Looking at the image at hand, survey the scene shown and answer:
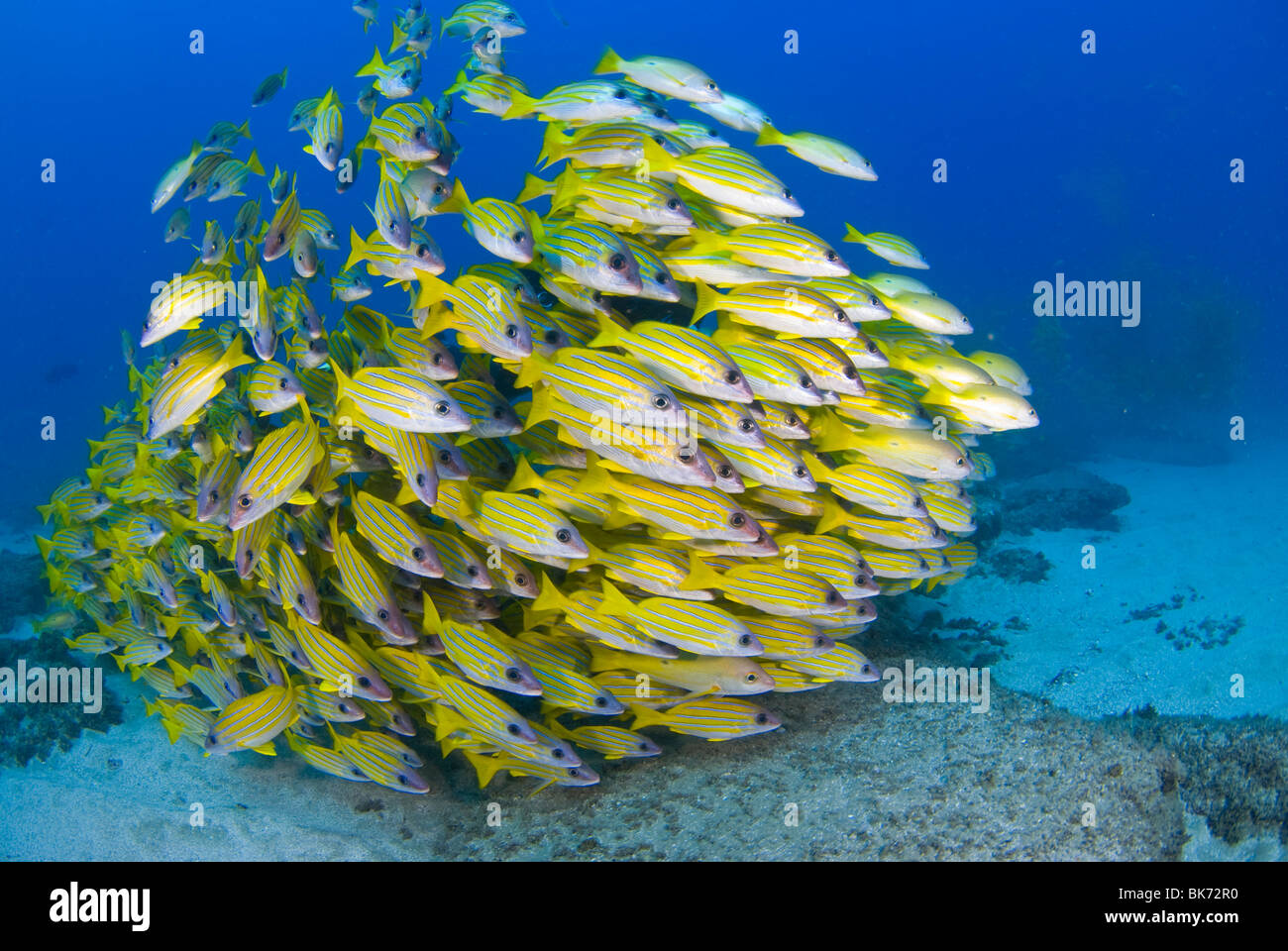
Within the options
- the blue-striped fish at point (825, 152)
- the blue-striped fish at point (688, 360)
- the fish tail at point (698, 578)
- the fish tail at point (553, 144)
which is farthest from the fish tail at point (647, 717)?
the blue-striped fish at point (825, 152)

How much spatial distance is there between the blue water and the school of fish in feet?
156

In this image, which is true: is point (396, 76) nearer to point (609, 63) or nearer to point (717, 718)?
point (609, 63)

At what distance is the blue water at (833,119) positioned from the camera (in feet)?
218

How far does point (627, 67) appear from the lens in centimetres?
456

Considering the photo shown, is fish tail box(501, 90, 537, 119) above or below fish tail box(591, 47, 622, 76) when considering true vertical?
below

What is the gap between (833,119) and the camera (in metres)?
97.4

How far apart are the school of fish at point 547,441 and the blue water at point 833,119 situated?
47.5m

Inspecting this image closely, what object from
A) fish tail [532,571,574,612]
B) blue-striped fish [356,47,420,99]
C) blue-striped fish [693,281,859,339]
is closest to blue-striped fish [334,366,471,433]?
fish tail [532,571,574,612]

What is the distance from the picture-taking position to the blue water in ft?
218

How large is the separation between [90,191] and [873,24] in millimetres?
101760

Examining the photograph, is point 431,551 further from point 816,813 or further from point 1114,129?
point 1114,129

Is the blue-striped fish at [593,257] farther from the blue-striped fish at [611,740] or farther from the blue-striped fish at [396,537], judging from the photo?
the blue-striped fish at [611,740]

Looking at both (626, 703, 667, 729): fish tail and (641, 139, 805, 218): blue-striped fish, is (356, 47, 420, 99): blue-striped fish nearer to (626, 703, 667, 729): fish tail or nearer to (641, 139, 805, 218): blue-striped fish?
(641, 139, 805, 218): blue-striped fish

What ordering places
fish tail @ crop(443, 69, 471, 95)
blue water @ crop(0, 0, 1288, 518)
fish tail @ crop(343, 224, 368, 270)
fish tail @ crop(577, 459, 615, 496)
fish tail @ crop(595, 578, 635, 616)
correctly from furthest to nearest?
blue water @ crop(0, 0, 1288, 518), fish tail @ crop(443, 69, 471, 95), fish tail @ crop(343, 224, 368, 270), fish tail @ crop(595, 578, 635, 616), fish tail @ crop(577, 459, 615, 496)
